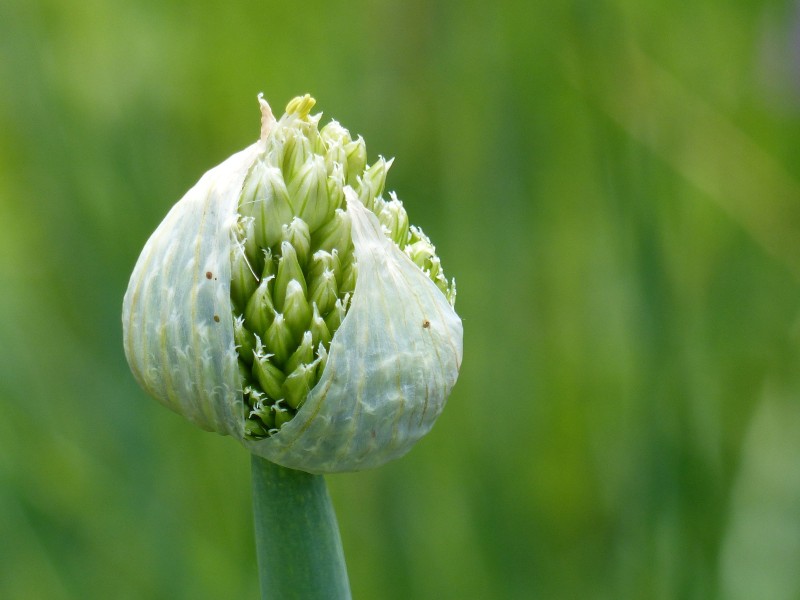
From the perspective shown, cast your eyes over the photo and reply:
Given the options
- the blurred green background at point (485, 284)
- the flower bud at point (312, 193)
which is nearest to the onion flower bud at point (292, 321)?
the flower bud at point (312, 193)

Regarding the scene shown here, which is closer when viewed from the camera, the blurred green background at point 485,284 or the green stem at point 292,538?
the green stem at point 292,538

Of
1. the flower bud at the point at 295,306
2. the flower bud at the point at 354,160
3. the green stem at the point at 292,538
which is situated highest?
the flower bud at the point at 354,160

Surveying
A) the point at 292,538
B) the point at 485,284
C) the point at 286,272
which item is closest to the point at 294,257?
the point at 286,272

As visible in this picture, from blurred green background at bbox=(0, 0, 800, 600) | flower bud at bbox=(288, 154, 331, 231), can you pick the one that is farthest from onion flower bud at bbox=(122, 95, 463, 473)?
blurred green background at bbox=(0, 0, 800, 600)

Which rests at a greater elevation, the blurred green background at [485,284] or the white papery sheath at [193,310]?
the blurred green background at [485,284]

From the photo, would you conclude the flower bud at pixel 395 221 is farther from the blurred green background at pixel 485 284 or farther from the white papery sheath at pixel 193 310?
the blurred green background at pixel 485 284

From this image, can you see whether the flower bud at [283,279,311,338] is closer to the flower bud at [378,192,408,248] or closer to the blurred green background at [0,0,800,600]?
the flower bud at [378,192,408,248]
